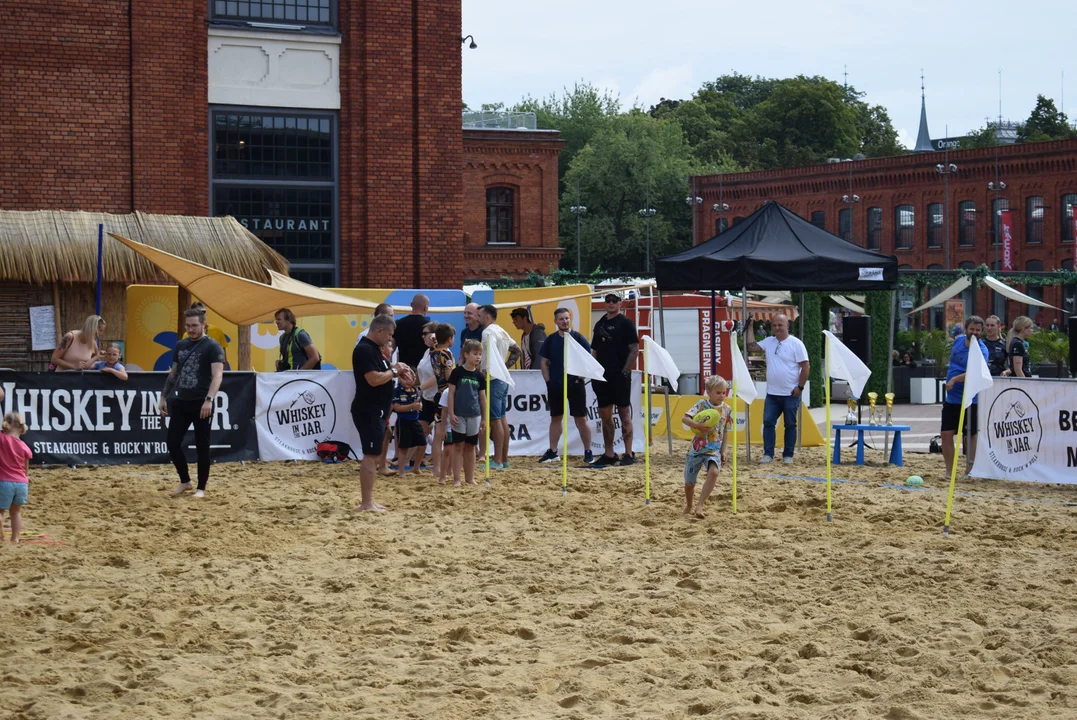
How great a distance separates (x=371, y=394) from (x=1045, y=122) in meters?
85.9

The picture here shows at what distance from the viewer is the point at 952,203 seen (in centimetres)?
6328

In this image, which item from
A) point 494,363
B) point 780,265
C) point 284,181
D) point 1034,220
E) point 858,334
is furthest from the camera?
point 1034,220

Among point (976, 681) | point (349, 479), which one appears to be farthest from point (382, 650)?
point (349, 479)

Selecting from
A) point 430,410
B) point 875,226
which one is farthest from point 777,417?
point 875,226

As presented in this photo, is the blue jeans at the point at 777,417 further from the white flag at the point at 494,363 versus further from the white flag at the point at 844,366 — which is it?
the white flag at the point at 494,363

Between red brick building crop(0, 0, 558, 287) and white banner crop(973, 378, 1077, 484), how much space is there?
10.3 m

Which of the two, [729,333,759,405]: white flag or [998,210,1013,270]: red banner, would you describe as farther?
[998,210,1013,270]: red banner

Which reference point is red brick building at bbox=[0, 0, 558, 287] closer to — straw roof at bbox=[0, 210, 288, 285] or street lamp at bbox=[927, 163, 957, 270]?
straw roof at bbox=[0, 210, 288, 285]

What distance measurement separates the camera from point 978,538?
33.8ft

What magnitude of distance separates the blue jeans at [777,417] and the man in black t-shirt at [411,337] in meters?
4.42

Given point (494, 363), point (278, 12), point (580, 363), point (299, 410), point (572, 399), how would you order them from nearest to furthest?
point (494, 363), point (580, 363), point (572, 399), point (299, 410), point (278, 12)

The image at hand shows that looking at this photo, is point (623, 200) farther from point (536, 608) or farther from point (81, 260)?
point (536, 608)

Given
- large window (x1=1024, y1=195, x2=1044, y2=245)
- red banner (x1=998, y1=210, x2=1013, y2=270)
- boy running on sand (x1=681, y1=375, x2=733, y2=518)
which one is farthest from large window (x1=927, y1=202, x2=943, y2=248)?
boy running on sand (x1=681, y1=375, x2=733, y2=518)

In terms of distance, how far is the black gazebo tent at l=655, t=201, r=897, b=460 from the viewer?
52.6ft
